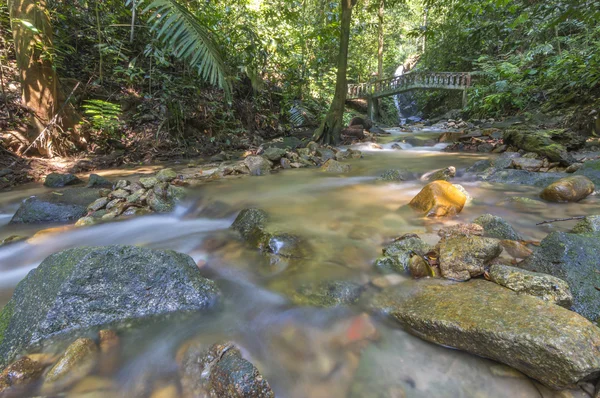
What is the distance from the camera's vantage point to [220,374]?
1498 mm

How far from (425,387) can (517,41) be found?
18.5m

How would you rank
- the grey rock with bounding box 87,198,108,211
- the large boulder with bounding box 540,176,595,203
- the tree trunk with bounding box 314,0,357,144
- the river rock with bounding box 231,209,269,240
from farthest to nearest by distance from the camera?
the tree trunk with bounding box 314,0,357,144
the grey rock with bounding box 87,198,108,211
the large boulder with bounding box 540,176,595,203
the river rock with bounding box 231,209,269,240

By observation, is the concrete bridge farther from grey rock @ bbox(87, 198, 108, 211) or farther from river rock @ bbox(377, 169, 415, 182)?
grey rock @ bbox(87, 198, 108, 211)

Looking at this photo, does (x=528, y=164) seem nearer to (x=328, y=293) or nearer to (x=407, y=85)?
(x=328, y=293)

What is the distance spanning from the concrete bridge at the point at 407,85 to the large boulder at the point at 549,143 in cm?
1160

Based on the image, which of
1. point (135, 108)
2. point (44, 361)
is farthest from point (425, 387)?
point (135, 108)

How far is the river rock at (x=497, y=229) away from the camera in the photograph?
272cm

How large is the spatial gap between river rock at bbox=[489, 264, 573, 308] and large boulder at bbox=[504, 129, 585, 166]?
179 inches

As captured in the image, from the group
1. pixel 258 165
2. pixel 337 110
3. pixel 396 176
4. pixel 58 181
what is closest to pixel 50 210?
pixel 58 181

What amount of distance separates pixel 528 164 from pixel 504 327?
5.02m

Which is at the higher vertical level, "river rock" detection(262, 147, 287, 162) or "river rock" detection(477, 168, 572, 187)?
"river rock" detection(262, 147, 287, 162)

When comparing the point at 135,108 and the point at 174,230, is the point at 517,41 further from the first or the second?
the point at 174,230

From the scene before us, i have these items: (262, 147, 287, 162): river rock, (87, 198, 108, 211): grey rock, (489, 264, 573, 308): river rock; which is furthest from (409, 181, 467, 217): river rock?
(87, 198, 108, 211): grey rock

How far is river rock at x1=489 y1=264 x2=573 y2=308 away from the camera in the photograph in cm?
177
